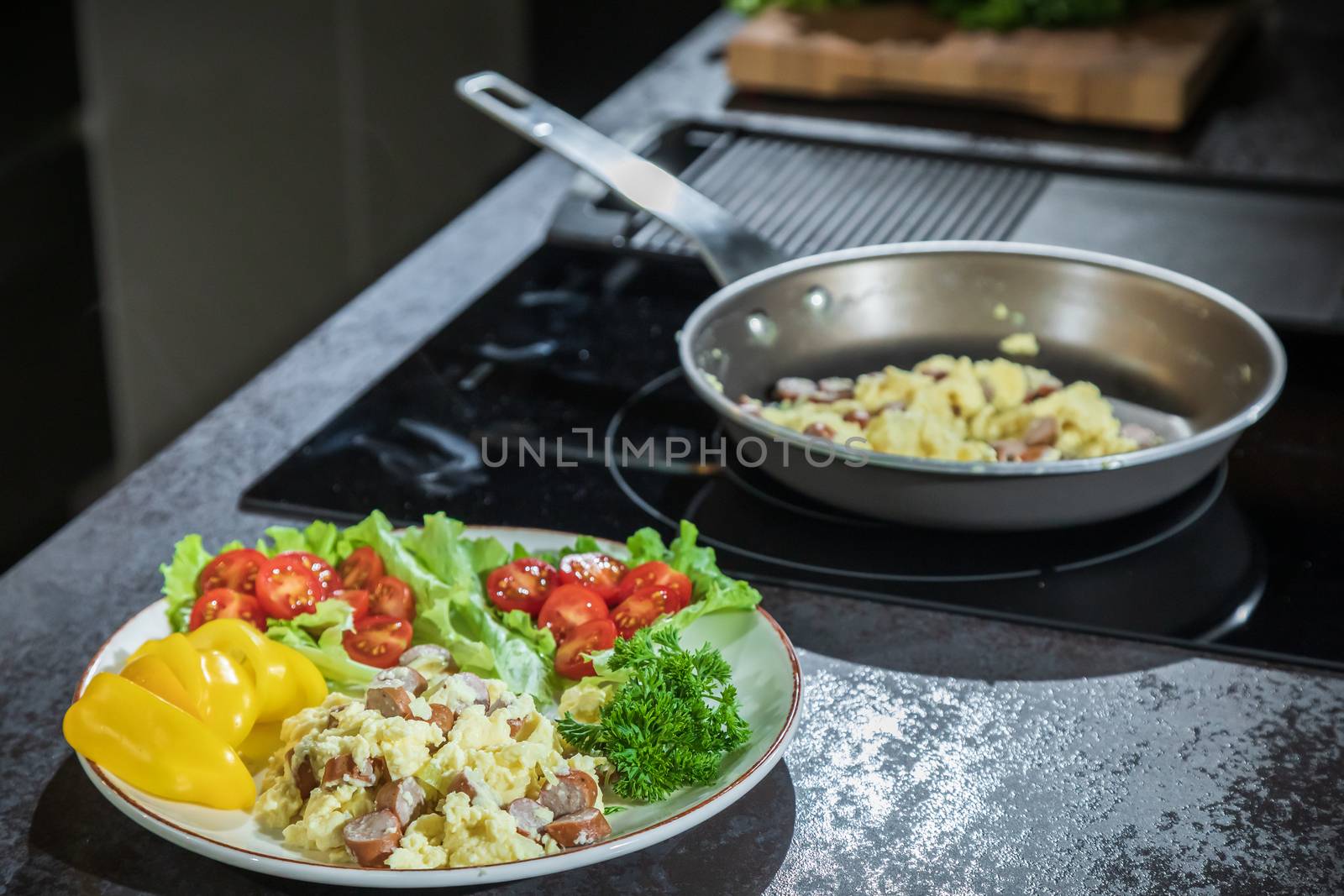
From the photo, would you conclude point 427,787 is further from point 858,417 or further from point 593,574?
point 858,417

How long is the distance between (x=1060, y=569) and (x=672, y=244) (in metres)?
0.70

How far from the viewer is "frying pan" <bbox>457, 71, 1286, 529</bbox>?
1305mm

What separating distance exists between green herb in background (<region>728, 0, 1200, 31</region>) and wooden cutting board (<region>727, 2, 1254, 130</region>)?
15 mm

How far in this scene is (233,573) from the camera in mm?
999

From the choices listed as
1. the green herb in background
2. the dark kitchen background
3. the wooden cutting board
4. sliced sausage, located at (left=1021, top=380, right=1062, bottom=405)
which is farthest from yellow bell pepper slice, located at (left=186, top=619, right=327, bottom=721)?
the dark kitchen background

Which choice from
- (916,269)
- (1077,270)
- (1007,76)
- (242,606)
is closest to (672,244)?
(916,269)

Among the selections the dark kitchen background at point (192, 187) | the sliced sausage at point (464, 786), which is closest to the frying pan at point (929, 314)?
the sliced sausage at point (464, 786)

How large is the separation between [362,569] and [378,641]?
70mm

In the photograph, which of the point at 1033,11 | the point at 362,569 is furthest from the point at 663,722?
the point at 1033,11

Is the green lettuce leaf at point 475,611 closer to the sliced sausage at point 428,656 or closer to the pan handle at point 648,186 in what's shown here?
the sliced sausage at point 428,656

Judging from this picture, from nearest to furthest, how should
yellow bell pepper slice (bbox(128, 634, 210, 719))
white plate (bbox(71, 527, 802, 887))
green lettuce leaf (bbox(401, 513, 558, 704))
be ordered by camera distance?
1. white plate (bbox(71, 527, 802, 887))
2. yellow bell pepper slice (bbox(128, 634, 210, 719))
3. green lettuce leaf (bbox(401, 513, 558, 704))

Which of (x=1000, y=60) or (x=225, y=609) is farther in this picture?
(x=1000, y=60)

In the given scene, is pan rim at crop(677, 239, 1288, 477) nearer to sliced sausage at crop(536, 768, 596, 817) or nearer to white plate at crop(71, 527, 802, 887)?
white plate at crop(71, 527, 802, 887)

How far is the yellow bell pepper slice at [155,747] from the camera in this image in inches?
32.5
